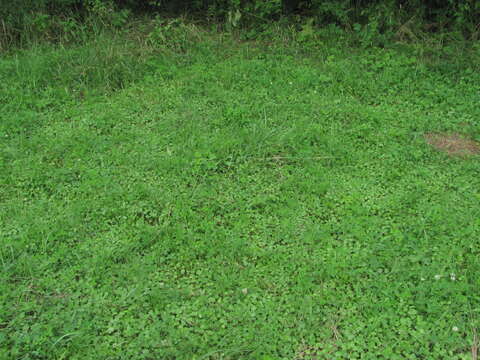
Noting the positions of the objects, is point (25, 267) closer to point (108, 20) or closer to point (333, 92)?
point (333, 92)

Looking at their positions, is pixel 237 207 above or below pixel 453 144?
below

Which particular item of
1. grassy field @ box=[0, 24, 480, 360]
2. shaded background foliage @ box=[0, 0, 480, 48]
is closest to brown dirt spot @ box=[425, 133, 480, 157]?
grassy field @ box=[0, 24, 480, 360]

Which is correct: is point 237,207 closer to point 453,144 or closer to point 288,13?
point 453,144

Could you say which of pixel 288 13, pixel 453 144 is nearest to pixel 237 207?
pixel 453 144

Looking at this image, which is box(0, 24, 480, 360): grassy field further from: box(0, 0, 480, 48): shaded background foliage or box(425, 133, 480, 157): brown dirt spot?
box(0, 0, 480, 48): shaded background foliage

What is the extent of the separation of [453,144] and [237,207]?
7.93ft

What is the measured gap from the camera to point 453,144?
4.96 metres

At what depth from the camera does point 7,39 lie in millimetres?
6723

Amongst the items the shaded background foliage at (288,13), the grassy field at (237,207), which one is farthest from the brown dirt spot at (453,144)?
the shaded background foliage at (288,13)

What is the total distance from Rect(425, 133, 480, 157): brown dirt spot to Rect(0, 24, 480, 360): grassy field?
113mm

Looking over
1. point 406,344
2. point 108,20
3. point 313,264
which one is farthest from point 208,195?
point 108,20

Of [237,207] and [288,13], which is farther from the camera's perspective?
[288,13]

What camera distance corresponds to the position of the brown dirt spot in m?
4.84

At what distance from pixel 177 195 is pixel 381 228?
69.4 inches
